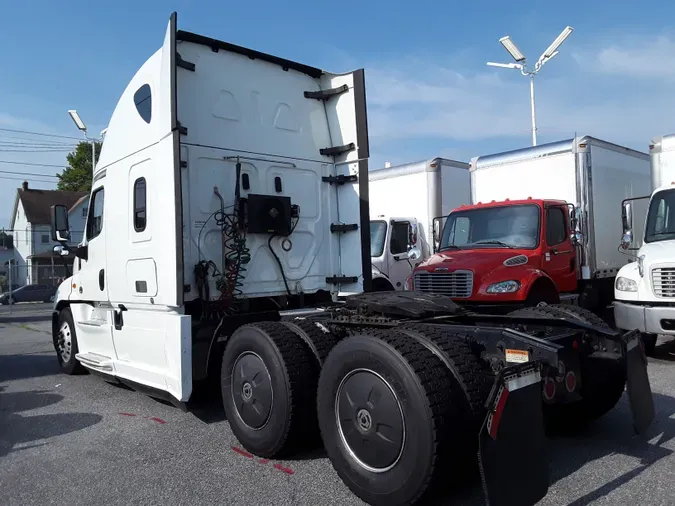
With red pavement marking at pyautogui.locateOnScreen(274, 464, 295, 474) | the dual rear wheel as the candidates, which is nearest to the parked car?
the dual rear wheel

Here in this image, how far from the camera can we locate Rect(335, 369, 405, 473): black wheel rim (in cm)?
362

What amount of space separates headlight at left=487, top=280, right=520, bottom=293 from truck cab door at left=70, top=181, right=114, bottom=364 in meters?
4.71

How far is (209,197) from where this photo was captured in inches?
238

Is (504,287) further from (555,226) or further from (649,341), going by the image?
(649,341)

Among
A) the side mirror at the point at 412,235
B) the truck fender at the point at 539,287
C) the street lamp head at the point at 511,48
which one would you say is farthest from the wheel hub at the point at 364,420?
the street lamp head at the point at 511,48

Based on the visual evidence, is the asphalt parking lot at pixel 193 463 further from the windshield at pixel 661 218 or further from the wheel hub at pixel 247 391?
the windshield at pixel 661 218

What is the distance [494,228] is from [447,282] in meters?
1.64

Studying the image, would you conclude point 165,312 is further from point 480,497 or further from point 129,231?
point 480,497

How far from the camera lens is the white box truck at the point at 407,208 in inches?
451

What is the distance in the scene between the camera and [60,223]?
301 inches

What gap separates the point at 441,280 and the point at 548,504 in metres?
4.63

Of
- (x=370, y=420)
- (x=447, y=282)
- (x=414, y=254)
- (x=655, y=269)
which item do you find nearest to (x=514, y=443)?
(x=370, y=420)

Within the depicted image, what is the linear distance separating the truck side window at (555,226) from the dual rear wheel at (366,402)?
17.2 ft

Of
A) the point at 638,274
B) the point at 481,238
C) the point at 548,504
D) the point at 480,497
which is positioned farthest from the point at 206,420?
the point at 638,274
